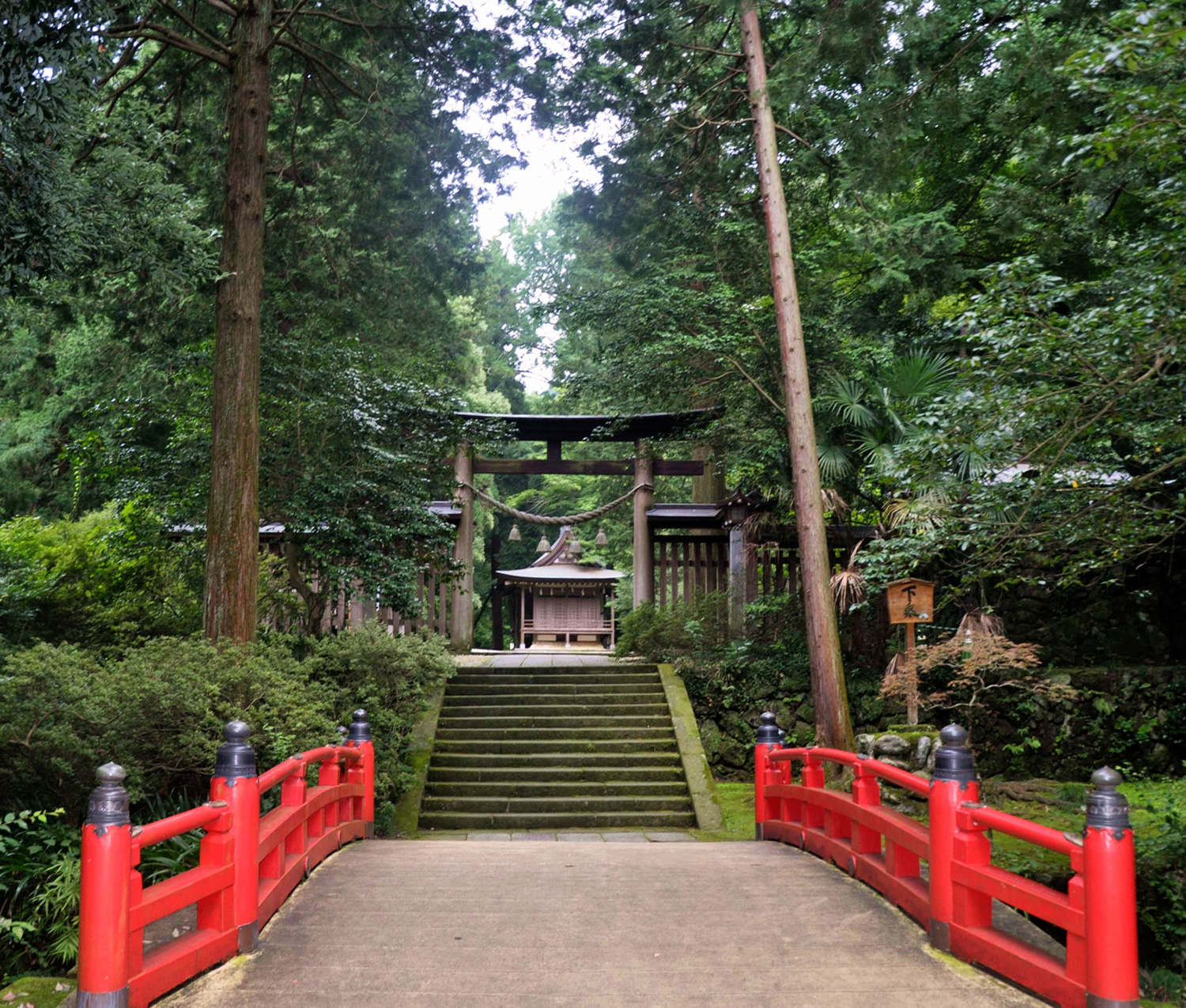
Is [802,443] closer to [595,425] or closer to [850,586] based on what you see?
[850,586]

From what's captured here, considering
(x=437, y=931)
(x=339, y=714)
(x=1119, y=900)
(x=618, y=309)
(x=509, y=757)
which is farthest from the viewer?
(x=618, y=309)

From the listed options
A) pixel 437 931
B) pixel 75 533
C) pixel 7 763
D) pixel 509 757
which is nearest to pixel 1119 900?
pixel 437 931

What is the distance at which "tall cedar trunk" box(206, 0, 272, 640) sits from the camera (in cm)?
890

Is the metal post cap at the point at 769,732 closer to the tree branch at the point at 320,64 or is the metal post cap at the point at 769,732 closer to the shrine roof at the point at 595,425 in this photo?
the shrine roof at the point at 595,425

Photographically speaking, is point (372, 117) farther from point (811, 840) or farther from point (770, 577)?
point (811, 840)

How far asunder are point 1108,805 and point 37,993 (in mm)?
3875

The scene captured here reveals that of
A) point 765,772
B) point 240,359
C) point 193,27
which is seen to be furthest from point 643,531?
point 193,27

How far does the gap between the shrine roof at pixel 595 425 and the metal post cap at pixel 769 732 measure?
6318mm

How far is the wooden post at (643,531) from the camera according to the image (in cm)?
1527

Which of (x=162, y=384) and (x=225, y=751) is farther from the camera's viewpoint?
(x=162, y=384)

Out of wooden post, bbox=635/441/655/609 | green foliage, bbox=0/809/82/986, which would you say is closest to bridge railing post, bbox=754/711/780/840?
green foliage, bbox=0/809/82/986

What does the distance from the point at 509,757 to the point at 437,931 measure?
6533 millimetres

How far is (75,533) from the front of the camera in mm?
13367

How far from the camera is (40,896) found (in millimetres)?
5719
